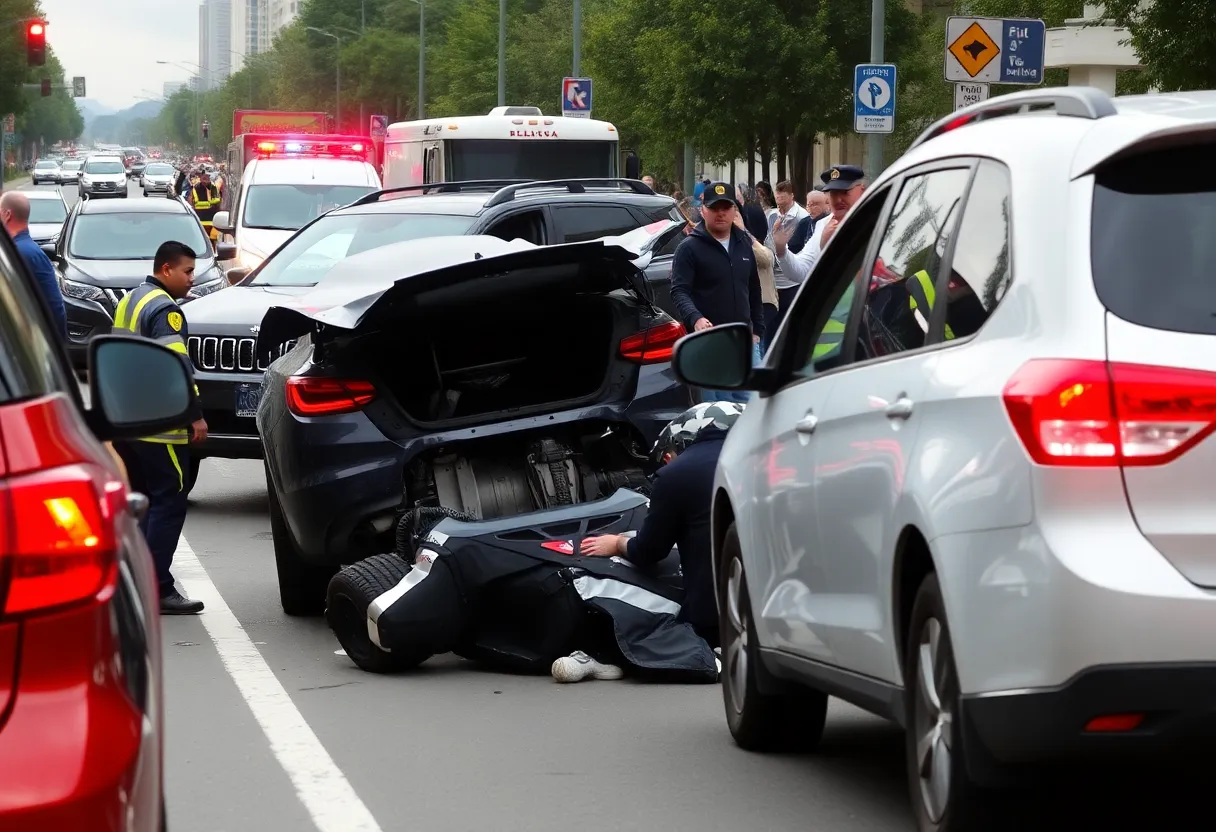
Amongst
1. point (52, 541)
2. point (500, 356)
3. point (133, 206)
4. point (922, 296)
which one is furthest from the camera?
point (133, 206)

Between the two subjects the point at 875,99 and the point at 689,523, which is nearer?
the point at 689,523

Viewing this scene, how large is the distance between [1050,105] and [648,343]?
15.4ft

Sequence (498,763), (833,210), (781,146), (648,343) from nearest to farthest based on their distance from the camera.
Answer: (498,763) → (648,343) → (833,210) → (781,146)

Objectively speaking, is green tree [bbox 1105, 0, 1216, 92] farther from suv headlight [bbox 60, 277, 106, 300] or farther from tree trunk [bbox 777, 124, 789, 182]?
tree trunk [bbox 777, 124, 789, 182]

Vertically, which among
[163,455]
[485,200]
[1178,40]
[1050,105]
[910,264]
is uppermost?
[1178,40]

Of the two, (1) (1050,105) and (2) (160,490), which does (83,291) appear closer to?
(2) (160,490)

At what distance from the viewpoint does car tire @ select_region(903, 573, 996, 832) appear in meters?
4.57

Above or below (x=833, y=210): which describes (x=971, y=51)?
above

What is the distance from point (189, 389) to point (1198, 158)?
79.1 inches

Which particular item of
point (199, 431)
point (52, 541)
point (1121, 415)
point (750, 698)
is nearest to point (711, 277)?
point (199, 431)

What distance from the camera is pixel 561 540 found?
28.0 ft

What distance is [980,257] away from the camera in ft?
15.7

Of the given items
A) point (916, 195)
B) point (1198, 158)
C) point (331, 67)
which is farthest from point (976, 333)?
point (331, 67)

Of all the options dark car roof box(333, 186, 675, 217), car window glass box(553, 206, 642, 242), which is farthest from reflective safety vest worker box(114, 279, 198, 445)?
car window glass box(553, 206, 642, 242)
